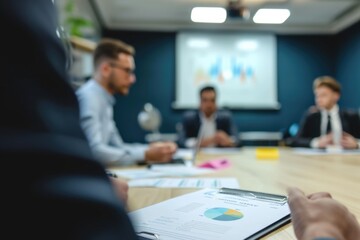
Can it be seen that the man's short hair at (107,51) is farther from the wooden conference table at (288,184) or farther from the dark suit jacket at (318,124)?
the dark suit jacket at (318,124)

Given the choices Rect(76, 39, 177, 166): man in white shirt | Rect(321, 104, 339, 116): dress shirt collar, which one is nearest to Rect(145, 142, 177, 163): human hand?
Rect(76, 39, 177, 166): man in white shirt

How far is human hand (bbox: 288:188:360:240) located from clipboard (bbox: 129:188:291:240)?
0.08m

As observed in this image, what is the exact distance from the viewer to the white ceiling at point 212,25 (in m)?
4.36

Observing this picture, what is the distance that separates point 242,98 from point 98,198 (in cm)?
519

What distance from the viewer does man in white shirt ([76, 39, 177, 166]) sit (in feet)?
5.84

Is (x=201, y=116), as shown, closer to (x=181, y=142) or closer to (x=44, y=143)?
(x=181, y=142)

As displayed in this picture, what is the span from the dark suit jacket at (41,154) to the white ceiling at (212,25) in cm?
381

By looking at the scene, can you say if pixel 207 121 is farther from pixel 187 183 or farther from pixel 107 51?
pixel 187 183

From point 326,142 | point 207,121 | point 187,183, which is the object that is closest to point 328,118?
point 326,142

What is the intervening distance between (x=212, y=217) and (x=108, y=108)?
5.74 feet

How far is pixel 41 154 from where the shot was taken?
0.76 feet

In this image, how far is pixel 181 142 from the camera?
330cm

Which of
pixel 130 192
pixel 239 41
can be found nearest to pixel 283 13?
pixel 239 41

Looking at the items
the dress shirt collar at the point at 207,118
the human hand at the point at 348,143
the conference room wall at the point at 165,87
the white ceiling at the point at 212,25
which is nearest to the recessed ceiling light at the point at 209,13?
the white ceiling at the point at 212,25
